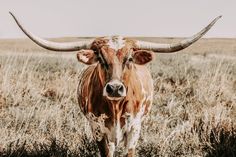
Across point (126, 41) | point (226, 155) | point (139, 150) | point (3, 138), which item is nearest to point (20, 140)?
point (3, 138)

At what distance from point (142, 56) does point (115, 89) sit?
70 cm

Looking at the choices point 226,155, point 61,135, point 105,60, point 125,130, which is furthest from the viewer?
point 61,135

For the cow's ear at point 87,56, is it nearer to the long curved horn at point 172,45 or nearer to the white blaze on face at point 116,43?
the white blaze on face at point 116,43

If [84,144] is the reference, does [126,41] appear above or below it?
above

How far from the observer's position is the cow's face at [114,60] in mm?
4242

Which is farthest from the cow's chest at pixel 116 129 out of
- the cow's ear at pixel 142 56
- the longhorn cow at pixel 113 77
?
the cow's ear at pixel 142 56

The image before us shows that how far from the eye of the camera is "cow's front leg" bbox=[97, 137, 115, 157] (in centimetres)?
484

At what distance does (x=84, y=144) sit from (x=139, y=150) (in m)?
0.61

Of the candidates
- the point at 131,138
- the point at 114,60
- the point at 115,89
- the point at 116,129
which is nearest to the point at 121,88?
the point at 115,89

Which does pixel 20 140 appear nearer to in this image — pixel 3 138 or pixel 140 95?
pixel 3 138

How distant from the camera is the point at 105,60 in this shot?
4527 mm

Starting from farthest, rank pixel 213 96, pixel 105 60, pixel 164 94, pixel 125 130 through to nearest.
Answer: pixel 164 94 < pixel 213 96 < pixel 125 130 < pixel 105 60

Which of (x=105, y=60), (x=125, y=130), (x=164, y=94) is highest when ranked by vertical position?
(x=105, y=60)

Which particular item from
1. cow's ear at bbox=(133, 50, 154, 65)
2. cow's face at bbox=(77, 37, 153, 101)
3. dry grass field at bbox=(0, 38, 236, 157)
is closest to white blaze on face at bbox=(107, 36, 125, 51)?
cow's face at bbox=(77, 37, 153, 101)
